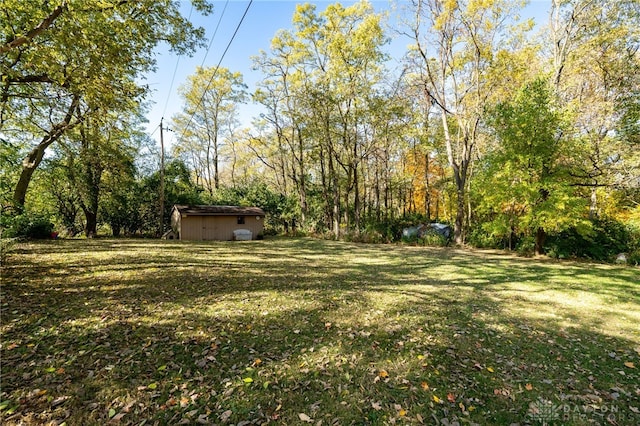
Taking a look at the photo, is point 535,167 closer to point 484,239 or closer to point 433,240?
point 484,239

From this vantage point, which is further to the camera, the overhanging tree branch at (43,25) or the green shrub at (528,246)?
the green shrub at (528,246)

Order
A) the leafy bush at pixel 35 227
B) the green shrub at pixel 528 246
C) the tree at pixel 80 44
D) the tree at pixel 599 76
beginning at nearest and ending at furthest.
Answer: the tree at pixel 80 44, the leafy bush at pixel 35 227, the tree at pixel 599 76, the green shrub at pixel 528 246

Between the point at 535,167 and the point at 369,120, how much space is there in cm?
1010

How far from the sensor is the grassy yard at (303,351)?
2.77m

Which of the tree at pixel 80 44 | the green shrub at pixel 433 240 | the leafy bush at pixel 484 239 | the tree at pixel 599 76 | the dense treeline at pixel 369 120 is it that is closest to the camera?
the tree at pixel 80 44

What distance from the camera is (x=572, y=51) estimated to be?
13.5m

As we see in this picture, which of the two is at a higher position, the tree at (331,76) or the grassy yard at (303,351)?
the tree at (331,76)

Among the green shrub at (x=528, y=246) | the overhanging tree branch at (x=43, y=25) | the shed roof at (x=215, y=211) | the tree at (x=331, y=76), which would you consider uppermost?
the tree at (x=331, y=76)

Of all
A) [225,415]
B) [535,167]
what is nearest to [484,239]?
[535,167]

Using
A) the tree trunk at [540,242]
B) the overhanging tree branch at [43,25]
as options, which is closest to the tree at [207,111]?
the overhanging tree branch at [43,25]

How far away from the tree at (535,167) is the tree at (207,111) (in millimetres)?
20798

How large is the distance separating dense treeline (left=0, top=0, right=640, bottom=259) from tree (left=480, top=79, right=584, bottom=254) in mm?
64

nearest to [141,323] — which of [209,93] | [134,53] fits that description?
[134,53]

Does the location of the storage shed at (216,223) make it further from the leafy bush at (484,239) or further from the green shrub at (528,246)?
the green shrub at (528,246)
